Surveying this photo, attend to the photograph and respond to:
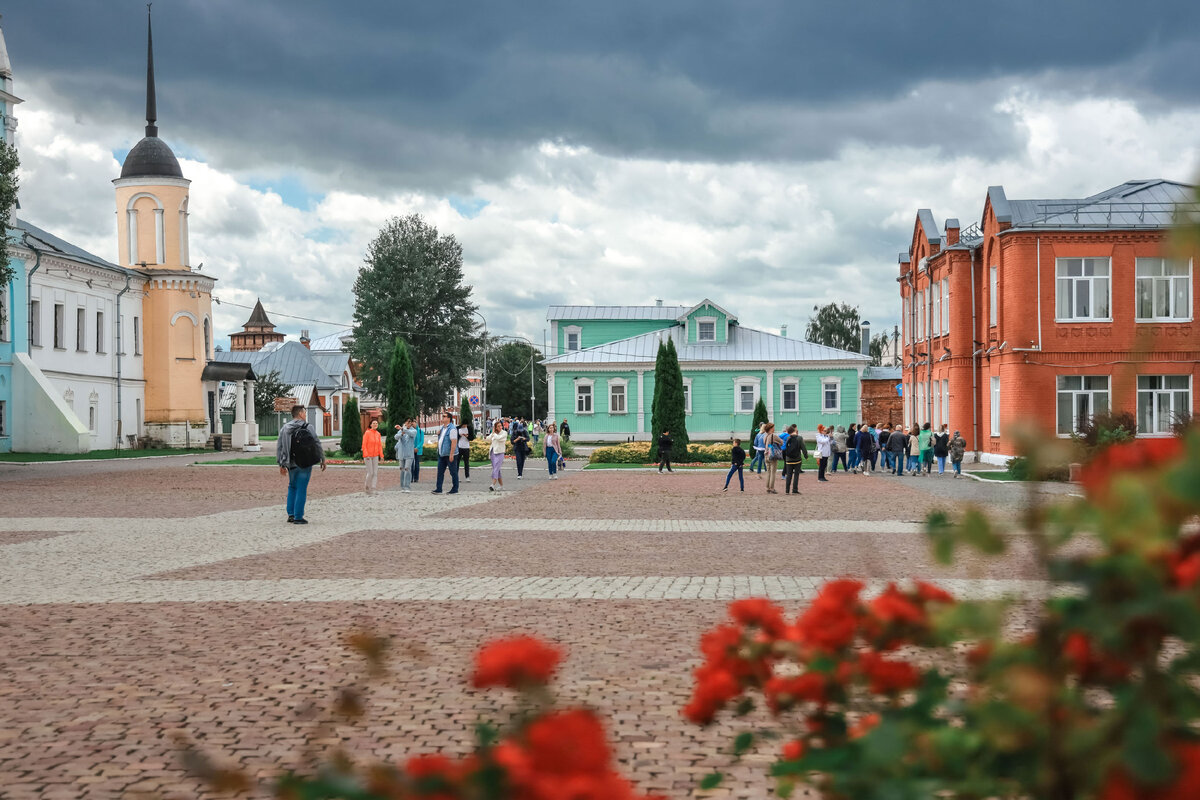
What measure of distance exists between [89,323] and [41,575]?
4323 cm

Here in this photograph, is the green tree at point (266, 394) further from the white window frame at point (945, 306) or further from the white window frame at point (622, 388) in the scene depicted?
the white window frame at point (945, 306)

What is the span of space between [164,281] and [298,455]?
135ft

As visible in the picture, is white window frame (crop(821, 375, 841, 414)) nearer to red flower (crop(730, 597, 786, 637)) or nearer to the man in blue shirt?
the man in blue shirt

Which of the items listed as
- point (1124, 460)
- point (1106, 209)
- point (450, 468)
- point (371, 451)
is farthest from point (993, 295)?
point (1124, 460)

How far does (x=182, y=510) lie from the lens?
21.0 m

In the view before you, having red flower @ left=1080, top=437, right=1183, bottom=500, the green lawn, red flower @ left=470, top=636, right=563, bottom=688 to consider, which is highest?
red flower @ left=1080, top=437, right=1183, bottom=500

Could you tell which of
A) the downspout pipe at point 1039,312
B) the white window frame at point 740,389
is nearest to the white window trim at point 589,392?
the white window frame at point 740,389

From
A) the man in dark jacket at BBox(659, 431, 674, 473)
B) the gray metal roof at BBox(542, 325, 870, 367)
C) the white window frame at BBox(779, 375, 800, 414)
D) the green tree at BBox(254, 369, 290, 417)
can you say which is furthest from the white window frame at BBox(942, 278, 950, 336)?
the green tree at BBox(254, 369, 290, 417)

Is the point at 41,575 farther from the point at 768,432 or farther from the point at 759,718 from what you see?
the point at 768,432

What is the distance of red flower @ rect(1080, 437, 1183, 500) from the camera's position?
1.49 meters

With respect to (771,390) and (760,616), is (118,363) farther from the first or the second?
(760,616)

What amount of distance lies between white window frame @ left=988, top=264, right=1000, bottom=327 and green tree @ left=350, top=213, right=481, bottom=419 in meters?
33.3

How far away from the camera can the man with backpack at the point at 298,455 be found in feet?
58.0

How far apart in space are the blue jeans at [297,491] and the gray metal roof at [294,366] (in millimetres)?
83569
